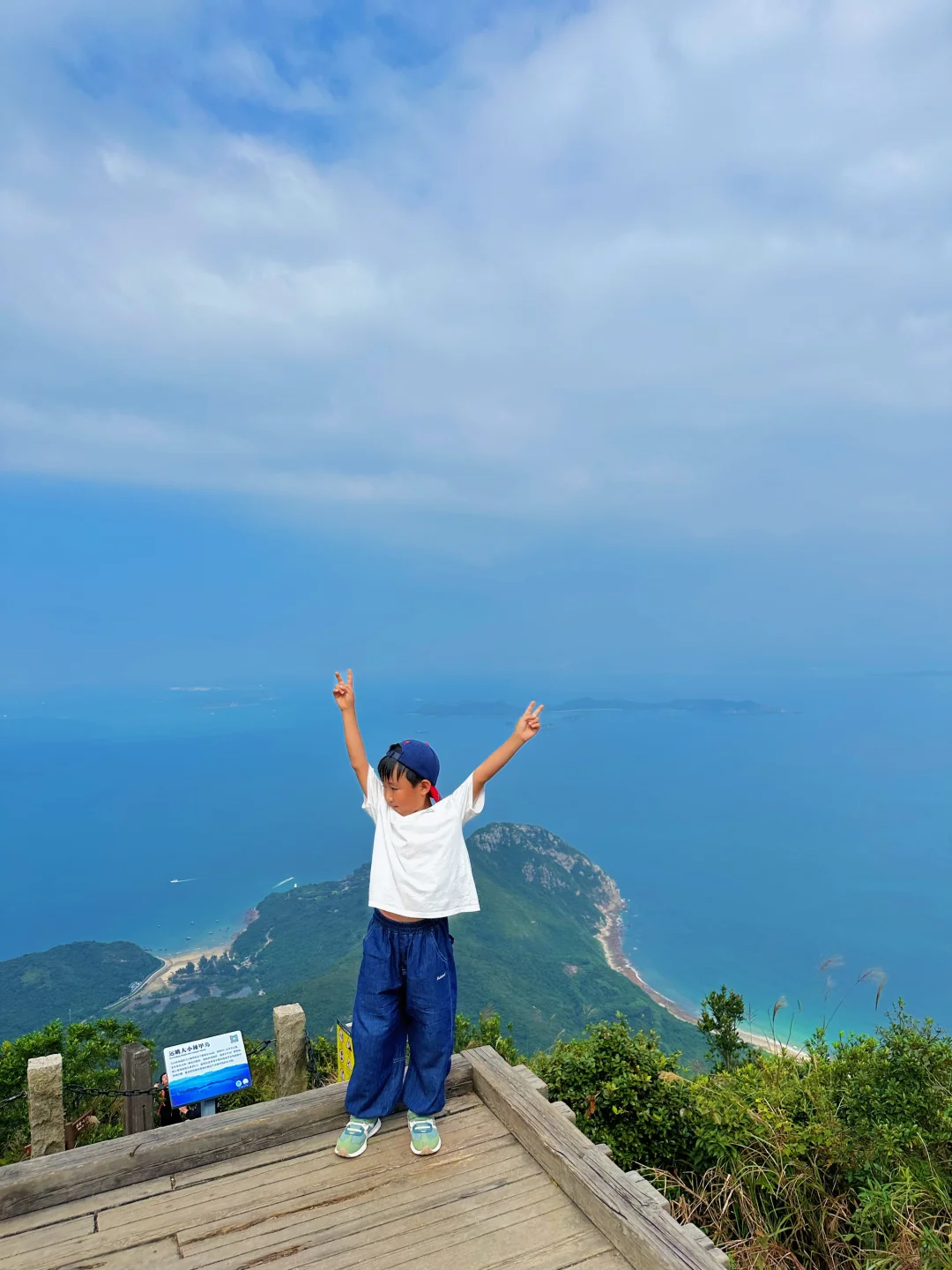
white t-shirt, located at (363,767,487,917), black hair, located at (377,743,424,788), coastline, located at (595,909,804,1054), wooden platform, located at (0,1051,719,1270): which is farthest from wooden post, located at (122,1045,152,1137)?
coastline, located at (595,909,804,1054)

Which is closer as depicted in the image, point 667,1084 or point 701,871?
point 667,1084

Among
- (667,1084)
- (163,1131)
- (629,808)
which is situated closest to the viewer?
(163,1131)

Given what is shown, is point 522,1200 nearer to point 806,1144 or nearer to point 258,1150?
point 258,1150

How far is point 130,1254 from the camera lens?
2.85 metres

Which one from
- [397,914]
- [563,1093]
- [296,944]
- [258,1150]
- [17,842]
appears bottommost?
[17,842]

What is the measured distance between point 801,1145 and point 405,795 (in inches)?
118

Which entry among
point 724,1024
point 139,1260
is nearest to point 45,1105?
point 139,1260

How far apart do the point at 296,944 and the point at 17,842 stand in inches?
4629

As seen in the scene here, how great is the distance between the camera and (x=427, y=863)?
3467mm

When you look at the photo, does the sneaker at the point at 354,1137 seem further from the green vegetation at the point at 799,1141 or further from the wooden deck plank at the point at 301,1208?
the green vegetation at the point at 799,1141

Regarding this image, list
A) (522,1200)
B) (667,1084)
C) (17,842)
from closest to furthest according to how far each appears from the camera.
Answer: (522,1200) < (667,1084) < (17,842)

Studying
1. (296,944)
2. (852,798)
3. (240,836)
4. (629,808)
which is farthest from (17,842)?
(852,798)

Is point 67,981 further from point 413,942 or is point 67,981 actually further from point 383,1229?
point 383,1229

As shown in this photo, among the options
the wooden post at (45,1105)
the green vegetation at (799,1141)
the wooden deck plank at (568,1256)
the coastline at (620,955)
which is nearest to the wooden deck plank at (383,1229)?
the wooden deck plank at (568,1256)
